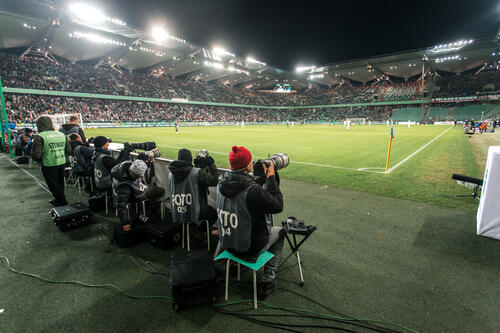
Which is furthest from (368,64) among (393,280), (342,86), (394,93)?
(393,280)

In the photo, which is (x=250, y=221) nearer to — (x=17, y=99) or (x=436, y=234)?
(x=436, y=234)

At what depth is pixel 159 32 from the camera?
33656 mm

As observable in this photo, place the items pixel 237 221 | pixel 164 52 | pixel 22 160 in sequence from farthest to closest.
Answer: pixel 164 52 < pixel 22 160 < pixel 237 221

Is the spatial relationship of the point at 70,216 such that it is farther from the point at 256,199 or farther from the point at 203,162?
the point at 256,199

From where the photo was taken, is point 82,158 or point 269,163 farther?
point 82,158

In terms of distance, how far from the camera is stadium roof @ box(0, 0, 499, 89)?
95.1 feet

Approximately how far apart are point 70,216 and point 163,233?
7.19 feet

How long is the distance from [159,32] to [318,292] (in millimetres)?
40167

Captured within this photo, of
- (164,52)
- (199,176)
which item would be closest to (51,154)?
(199,176)

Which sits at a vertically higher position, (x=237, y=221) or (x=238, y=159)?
(x=238, y=159)

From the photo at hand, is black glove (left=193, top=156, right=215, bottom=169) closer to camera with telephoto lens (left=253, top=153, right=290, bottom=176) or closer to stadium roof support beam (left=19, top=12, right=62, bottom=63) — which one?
camera with telephoto lens (left=253, top=153, right=290, bottom=176)

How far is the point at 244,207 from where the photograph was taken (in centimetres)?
242

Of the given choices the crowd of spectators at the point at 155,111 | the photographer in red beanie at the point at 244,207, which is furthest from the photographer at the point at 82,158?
the crowd of spectators at the point at 155,111

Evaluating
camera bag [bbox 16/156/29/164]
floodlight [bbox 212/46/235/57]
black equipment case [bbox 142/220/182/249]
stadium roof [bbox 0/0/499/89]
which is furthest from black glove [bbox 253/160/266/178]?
floodlight [bbox 212/46/235/57]
